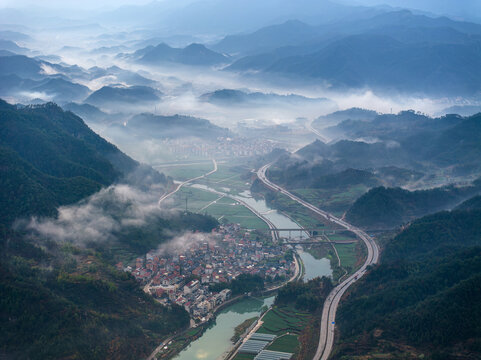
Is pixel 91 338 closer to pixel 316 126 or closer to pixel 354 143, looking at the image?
pixel 354 143

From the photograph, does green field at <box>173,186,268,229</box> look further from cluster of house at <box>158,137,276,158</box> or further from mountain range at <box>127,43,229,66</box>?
mountain range at <box>127,43,229,66</box>

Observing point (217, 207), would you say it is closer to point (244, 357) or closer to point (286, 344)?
point (286, 344)

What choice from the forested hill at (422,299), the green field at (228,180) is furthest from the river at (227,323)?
the green field at (228,180)

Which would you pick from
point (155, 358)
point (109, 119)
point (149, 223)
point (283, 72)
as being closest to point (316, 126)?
point (109, 119)

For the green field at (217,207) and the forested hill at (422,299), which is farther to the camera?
the green field at (217,207)

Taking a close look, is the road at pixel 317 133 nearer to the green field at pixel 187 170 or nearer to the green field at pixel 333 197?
the green field at pixel 187 170

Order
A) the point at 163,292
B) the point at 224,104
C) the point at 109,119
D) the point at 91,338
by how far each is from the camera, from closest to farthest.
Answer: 1. the point at 91,338
2. the point at 163,292
3. the point at 109,119
4. the point at 224,104

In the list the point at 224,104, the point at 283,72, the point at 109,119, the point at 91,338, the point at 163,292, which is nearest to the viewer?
the point at 91,338

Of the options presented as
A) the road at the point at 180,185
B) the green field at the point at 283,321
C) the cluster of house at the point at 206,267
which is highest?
the road at the point at 180,185
